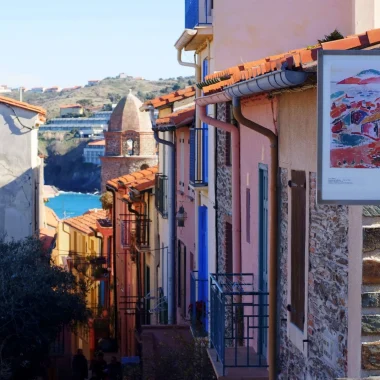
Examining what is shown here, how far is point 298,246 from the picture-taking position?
7973mm

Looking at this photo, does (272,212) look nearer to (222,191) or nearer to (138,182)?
(222,191)

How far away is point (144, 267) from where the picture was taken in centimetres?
2950

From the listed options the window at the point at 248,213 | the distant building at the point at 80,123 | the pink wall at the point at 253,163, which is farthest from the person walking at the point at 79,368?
the distant building at the point at 80,123

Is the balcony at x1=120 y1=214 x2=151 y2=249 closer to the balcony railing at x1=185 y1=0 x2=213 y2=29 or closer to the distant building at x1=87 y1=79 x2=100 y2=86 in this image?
the balcony railing at x1=185 y1=0 x2=213 y2=29

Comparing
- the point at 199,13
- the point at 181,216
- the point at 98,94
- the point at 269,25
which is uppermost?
the point at 98,94

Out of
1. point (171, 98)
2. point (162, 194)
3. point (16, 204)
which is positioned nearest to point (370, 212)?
point (171, 98)

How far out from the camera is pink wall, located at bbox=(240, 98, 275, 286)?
9664 mm

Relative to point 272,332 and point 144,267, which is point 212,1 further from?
point 144,267

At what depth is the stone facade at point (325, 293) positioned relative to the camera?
6.57 meters

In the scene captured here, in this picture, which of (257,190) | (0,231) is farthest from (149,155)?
(257,190)

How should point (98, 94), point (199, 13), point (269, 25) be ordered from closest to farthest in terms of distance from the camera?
point (269, 25), point (199, 13), point (98, 94)

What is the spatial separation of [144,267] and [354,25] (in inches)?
875

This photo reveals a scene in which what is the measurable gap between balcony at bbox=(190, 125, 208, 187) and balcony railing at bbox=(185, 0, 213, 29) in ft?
6.17

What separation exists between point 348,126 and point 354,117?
58 mm
